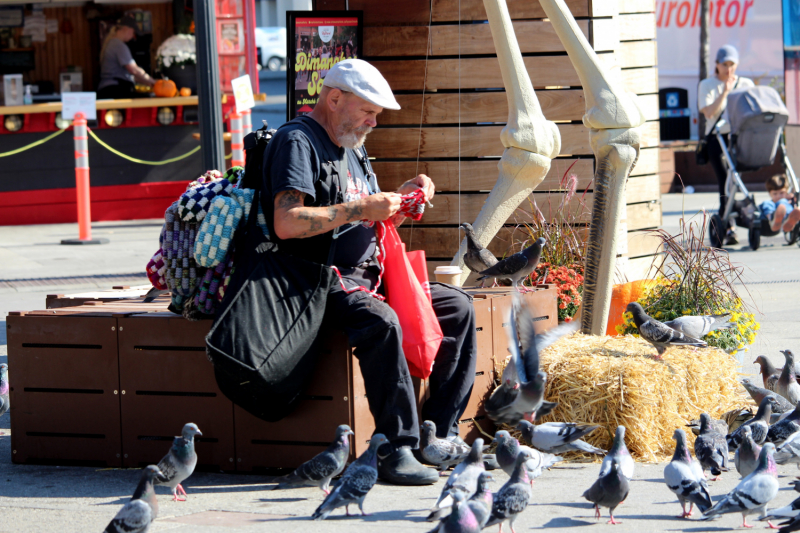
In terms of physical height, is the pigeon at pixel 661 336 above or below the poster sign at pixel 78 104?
below

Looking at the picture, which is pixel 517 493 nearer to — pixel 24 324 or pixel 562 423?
pixel 562 423

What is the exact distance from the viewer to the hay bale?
4.98 metres

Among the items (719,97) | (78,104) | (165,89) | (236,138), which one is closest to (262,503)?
(236,138)

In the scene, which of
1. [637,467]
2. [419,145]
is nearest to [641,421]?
[637,467]

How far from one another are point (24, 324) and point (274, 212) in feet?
4.97

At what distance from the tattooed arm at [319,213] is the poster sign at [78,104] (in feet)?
35.1

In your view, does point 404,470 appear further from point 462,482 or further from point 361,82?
point 361,82

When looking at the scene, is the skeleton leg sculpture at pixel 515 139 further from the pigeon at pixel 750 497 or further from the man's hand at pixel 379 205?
the pigeon at pixel 750 497

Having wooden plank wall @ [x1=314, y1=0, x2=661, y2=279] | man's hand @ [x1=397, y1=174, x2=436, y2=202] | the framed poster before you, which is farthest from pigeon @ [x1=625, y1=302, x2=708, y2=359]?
the framed poster

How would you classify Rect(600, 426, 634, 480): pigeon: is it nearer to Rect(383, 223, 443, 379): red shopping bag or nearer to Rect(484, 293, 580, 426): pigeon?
Rect(484, 293, 580, 426): pigeon

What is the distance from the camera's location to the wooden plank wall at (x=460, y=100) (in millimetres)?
7727

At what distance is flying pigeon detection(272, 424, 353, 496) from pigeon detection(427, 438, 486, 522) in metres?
0.47

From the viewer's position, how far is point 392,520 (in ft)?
13.2

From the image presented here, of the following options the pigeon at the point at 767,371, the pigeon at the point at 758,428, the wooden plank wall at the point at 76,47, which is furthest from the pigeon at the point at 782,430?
the wooden plank wall at the point at 76,47
